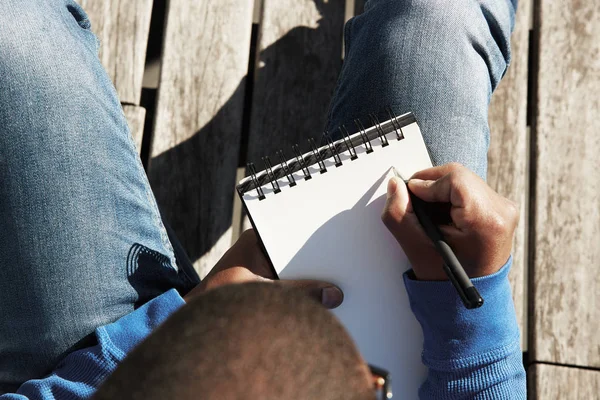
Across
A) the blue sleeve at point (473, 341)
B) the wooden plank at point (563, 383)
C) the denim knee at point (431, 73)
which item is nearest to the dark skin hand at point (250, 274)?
the blue sleeve at point (473, 341)

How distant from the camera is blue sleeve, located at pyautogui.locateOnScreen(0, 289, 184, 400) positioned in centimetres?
68

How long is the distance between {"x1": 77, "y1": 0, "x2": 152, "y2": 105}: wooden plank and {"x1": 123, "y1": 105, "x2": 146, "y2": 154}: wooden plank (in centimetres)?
1

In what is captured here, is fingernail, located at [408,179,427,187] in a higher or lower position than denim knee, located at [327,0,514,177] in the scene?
lower

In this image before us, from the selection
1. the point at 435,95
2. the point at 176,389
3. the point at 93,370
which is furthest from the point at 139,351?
the point at 435,95

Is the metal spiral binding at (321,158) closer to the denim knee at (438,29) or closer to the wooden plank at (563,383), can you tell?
the denim knee at (438,29)

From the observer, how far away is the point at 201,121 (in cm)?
106

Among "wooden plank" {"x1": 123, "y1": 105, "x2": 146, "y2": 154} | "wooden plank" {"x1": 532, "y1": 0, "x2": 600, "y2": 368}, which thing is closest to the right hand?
"wooden plank" {"x1": 532, "y1": 0, "x2": 600, "y2": 368}

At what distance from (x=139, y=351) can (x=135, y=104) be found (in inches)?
28.5

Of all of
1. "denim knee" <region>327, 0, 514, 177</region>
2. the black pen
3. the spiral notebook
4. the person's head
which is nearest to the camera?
the person's head

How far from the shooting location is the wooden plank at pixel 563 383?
39.0 inches

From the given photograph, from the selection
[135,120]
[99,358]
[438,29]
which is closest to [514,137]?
[438,29]

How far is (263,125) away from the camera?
1.09m

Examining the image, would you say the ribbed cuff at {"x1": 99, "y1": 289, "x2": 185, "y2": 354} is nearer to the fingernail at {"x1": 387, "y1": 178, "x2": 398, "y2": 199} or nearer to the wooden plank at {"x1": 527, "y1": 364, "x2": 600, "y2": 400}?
the fingernail at {"x1": 387, "y1": 178, "x2": 398, "y2": 199}

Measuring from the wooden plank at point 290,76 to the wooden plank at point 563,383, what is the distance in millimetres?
540
